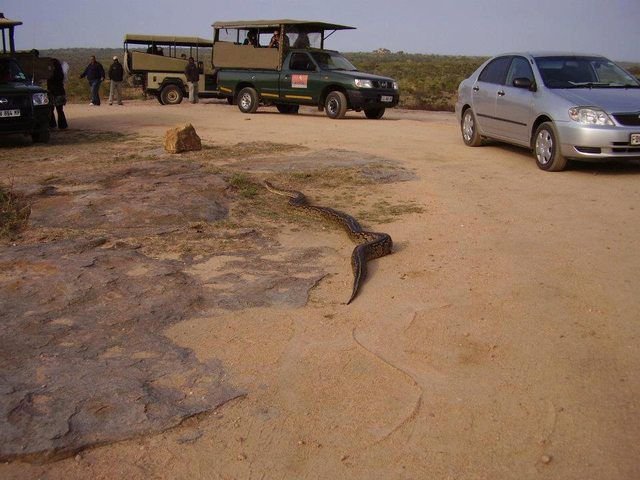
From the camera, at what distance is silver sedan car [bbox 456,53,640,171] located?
9352 mm

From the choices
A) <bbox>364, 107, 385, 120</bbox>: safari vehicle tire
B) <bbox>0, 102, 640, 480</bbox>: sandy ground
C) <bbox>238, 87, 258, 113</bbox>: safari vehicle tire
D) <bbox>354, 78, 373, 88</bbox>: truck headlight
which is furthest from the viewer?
<bbox>238, 87, 258, 113</bbox>: safari vehicle tire

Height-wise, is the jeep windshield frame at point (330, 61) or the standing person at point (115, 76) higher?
the jeep windshield frame at point (330, 61)

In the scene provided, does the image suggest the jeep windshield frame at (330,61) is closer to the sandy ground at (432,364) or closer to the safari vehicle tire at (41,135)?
the safari vehicle tire at (41,135)

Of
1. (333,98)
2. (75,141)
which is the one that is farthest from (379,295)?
(333,98)

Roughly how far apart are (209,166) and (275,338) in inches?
260

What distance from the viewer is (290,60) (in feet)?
66.1

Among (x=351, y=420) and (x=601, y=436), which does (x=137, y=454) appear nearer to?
(x=351, y=420)

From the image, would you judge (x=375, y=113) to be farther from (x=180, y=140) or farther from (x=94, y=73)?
(x=94, y=73)

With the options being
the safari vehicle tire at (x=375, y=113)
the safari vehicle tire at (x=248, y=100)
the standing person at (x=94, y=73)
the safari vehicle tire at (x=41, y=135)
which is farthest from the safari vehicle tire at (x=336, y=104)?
the standing person at (x=94, y=73)

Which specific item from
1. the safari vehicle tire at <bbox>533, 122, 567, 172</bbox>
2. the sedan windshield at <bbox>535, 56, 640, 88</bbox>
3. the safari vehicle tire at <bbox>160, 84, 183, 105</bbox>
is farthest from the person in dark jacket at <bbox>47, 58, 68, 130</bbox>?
the safari vehicle tire at <bbox>533, 122, 567, 172</bbox>

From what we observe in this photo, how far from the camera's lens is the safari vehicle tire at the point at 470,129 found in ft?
41.4

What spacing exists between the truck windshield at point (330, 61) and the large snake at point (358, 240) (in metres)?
12.4

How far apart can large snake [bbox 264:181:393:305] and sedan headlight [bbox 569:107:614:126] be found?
423 cm

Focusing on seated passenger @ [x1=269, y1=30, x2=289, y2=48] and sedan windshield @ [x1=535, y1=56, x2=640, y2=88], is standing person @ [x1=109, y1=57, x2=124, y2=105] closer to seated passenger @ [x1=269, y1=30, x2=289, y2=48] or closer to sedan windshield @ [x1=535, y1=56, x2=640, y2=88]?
seated passenger @ [x1=269, y1=30, x2=289, y2=48]
